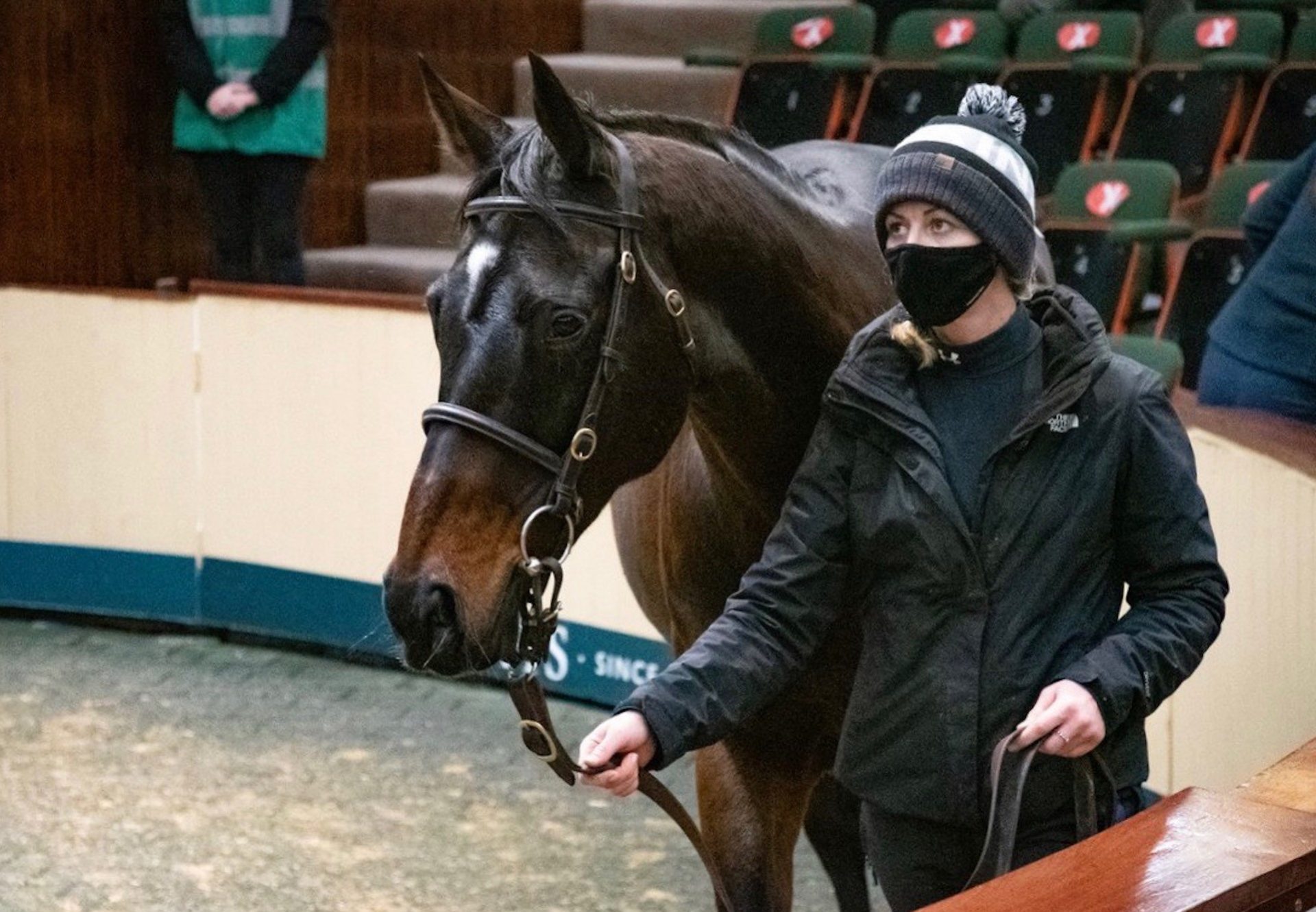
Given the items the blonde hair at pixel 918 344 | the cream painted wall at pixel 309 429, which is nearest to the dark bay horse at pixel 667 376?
the blonde hair at pixel 918 344

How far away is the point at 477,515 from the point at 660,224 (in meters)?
0.46

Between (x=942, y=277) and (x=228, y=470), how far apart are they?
4382 mm

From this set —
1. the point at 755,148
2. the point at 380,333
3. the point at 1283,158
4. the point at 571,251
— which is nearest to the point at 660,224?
the point at 571,251

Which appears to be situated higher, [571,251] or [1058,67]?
[571,251]

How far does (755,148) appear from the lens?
9.00 feet

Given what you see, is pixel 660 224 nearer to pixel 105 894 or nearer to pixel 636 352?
pixel 636 352

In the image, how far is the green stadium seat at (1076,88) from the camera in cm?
721

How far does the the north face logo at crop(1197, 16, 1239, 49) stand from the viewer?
7324mm

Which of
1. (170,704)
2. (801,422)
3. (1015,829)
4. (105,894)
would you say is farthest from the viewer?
(170,704)

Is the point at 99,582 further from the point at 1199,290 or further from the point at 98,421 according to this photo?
the point at 1199,290

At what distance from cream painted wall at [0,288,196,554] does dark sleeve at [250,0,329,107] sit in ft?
2.90

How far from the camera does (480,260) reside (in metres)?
2.29

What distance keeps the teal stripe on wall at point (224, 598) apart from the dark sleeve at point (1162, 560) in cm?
357

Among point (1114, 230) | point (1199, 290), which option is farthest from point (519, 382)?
point (1199, 290)
